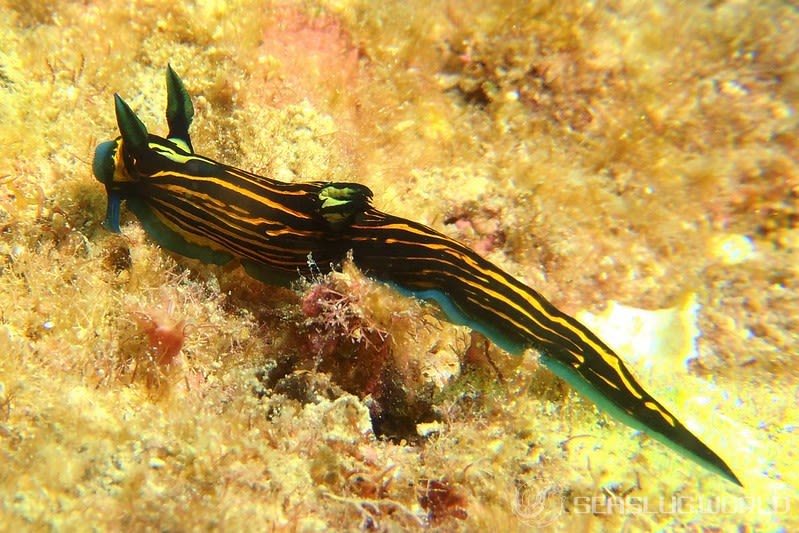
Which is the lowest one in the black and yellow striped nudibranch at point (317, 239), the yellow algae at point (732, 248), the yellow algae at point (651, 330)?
the black and yellow striped nudibranch at point (317, 239)

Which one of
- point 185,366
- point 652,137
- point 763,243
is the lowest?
point 185,366

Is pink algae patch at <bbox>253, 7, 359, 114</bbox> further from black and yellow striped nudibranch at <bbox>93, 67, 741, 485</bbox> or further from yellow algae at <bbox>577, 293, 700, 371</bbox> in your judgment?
yellow algae at <bbox>577, 293, 700, 371</bbox>

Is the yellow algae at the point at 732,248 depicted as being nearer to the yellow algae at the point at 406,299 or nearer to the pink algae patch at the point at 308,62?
the yellow algae at the point at 406,299

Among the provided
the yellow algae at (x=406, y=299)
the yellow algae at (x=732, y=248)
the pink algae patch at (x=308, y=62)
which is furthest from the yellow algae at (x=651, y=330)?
the pink algae patch at (x=308, y=62)

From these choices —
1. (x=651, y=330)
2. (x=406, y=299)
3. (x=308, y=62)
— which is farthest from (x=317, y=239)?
(x=651, y=330)

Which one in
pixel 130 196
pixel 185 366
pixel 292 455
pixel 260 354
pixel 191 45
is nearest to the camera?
pixel 292 455

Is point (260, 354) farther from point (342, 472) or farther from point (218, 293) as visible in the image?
point (342, 472)

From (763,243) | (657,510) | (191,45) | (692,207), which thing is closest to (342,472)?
(657,510)

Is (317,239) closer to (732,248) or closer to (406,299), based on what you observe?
(406,299)
